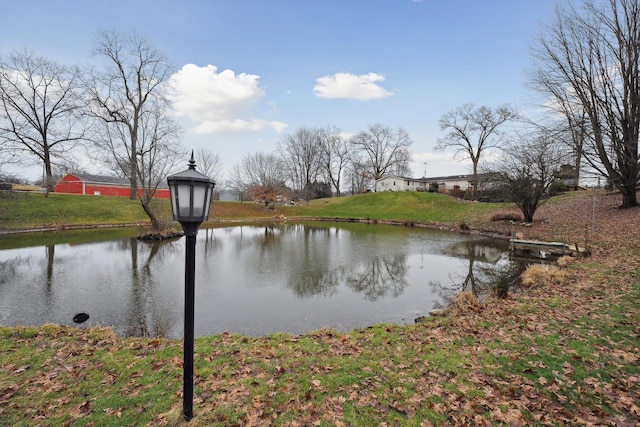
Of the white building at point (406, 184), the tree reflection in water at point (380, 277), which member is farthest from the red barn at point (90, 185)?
the tree reflection in water at point (380, 277)

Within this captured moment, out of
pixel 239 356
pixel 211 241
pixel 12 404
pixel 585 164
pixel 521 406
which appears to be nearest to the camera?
pixel 521 406

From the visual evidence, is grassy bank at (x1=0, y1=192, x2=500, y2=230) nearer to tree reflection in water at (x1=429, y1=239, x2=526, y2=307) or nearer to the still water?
the still water

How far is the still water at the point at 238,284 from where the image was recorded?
695 cm

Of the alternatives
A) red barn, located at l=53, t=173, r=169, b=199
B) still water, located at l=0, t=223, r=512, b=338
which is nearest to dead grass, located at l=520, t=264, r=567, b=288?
still water, located at l=0, t=223, r=512, b=338

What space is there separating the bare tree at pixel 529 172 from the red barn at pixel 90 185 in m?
48.1

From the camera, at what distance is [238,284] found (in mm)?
9891

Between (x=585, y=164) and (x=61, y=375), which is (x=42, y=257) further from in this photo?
(x=585, y=164)

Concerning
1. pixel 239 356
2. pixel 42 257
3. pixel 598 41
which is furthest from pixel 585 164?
pixel 42 257

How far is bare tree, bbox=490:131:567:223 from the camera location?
61.2 ft

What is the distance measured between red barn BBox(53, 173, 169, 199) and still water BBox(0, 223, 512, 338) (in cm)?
3131

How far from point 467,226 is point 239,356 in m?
24.9

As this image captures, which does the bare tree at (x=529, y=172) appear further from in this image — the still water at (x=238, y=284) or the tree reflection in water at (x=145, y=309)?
the tree reflection in water at (x=145, y=309)

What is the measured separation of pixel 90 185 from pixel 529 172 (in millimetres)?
53356

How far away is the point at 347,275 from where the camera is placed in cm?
1122
